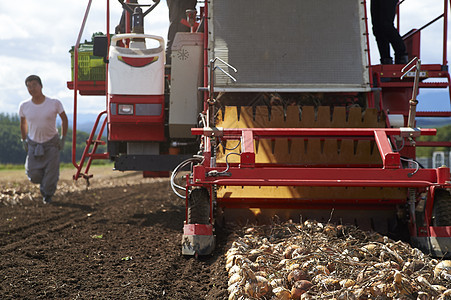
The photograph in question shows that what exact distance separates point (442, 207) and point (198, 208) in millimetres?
2150

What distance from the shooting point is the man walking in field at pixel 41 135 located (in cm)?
Result: 959

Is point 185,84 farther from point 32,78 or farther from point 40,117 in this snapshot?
point 32,78

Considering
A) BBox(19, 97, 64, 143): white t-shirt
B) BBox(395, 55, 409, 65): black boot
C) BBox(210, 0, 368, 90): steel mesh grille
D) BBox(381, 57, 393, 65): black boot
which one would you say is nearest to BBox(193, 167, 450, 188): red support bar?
BBox(210, 0, 368, 90): steel mesh grille

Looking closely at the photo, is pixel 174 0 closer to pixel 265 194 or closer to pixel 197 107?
pixel 197 107

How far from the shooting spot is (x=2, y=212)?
28.3 feet

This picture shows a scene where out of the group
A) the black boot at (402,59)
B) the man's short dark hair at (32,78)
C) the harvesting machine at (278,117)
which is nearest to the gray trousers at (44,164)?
the man's short dark hair at (32,78)

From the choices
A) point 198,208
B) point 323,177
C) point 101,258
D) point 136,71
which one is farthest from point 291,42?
point 101,258

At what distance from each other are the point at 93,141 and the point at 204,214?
3.84 m

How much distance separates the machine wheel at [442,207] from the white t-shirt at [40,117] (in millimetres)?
6808

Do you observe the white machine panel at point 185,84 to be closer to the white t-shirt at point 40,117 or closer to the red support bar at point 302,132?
the red support bar at point 302,132

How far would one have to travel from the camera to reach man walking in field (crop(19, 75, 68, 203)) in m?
9.59

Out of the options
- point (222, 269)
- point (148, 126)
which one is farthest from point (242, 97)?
point (222, 269)

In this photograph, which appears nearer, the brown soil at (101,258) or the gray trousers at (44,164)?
the brown soil at (101,258)

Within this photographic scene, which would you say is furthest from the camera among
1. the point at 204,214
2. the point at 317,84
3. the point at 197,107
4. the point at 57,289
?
the point at 197,107
